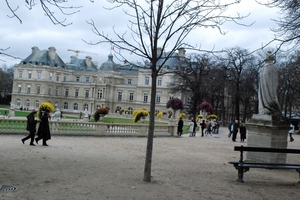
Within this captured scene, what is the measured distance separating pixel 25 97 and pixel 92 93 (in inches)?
702

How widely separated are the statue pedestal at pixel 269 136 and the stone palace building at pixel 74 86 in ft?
238

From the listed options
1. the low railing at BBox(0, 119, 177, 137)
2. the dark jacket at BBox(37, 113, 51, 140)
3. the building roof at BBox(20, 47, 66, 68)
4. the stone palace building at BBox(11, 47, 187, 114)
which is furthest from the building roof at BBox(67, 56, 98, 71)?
the dark jacket at BBox(37, 113, 51, 140)

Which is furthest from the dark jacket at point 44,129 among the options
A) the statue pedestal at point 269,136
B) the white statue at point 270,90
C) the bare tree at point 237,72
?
the bare tree at point 237,72

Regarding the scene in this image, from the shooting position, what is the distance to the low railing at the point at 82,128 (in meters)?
19.5

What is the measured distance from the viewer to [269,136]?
11.5 metres

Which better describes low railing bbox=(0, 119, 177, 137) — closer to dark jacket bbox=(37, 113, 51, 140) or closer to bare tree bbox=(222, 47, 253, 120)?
dark jacket bbox=(37, 113, 51, 140)

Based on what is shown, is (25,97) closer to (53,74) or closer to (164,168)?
(53,74)

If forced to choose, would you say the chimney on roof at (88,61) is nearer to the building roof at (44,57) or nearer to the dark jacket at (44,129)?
the building roof at (44,57)

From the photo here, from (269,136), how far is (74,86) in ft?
292

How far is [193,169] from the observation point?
34.7 feet

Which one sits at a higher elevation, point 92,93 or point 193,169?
point 92,93

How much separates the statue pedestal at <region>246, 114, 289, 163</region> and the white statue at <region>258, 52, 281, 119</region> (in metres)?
0.27

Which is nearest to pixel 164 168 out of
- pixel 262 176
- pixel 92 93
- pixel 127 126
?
pixel 262 176

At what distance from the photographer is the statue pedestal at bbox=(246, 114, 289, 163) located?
37.6 ft
